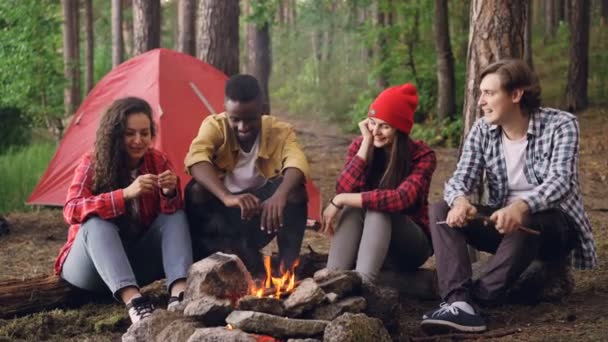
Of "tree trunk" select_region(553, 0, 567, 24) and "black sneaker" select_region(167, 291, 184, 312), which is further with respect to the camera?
"tree trunk" select_region(553, 0, 567, 24)

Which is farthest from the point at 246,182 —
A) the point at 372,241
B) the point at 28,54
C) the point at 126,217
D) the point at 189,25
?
the point at 189,25

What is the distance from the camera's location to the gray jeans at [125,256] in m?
4.47

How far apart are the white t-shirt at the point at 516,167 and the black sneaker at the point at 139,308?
6.57ft

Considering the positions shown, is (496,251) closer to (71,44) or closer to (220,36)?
(220,36)

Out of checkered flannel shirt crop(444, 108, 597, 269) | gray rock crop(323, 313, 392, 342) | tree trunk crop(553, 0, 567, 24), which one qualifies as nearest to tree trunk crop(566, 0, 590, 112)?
tree trunk crop(553, 0, 567, 24)

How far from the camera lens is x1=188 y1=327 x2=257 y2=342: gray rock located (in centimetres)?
360

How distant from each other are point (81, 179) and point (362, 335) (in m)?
1.88

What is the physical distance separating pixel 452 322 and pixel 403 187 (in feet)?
2.68

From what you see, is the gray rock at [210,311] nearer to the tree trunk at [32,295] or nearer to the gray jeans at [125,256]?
the gray jeans at [125,256]

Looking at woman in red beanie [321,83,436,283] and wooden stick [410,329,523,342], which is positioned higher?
woman in red beanie [321,83,436,283]

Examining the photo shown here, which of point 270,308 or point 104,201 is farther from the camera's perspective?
point 104,201

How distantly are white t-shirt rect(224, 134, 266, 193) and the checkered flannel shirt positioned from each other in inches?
46.4

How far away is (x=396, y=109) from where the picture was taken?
475 centimetres

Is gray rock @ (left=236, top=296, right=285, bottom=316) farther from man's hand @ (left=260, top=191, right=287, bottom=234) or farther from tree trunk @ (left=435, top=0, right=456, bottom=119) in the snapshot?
tree trunk @ (left=435, top=0, right=456, bottom=119)
